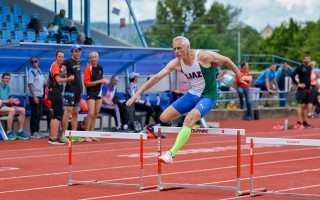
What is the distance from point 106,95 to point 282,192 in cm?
1132

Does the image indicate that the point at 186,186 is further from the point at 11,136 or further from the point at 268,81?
the point at 268,81

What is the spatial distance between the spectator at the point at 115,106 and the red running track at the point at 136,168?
1806 millimetres

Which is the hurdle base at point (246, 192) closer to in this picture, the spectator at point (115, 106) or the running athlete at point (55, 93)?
the running athlete at point (55, 93)

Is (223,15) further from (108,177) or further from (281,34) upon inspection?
(108,177)

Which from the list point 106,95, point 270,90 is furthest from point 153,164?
point 270,90

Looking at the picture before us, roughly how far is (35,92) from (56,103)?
183cm

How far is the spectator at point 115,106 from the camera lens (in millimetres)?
22047

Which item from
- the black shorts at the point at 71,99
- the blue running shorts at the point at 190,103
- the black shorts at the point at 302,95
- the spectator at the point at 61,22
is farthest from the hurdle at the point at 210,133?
the spectator at the point at 61,22

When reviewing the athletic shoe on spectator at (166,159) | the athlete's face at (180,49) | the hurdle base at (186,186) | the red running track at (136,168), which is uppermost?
the athlete's face at (180,49)

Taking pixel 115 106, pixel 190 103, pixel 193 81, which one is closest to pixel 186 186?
pixel 190 103

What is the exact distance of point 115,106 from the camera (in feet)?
72.5

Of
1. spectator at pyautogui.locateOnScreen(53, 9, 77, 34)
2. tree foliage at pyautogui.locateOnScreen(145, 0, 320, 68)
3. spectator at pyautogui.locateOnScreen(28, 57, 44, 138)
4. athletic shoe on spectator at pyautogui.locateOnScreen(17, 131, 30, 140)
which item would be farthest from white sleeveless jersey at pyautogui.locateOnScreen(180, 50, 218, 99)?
tree foliage at pyautogui.locateOnScreen(145, 0, 320, 68)

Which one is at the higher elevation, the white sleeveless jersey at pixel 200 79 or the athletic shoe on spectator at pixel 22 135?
the white sleeveless jersey at pixel 200 79

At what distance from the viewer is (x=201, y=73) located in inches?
454
